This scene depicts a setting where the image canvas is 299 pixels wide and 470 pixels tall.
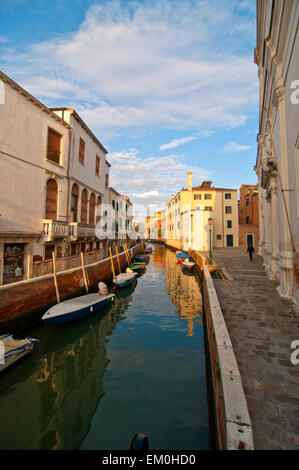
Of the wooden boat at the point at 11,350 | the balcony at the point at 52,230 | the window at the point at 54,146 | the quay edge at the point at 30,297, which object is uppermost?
the window at the point at 54,146

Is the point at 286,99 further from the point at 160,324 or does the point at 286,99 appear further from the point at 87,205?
the point at 87,205

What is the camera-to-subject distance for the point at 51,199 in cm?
1319

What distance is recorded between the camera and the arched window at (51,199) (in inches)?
509

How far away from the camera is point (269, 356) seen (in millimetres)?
4137

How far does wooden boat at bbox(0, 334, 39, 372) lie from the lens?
5734 mm

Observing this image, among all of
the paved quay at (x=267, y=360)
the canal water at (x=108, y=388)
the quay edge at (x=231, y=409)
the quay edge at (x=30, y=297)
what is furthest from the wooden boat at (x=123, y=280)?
the quay edge at (x=231, y=409)

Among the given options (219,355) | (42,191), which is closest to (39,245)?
(42,191)

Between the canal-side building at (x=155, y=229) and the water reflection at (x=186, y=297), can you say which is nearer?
the water reflection at (x=186, y=297)

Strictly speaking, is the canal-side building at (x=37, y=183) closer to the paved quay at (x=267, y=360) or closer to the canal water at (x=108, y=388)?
the canal water at (x=108, y=388)

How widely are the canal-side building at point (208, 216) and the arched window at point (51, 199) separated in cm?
2142

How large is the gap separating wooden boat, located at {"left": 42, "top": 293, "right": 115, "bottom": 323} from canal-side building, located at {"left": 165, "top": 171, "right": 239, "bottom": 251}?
22852 millimetres

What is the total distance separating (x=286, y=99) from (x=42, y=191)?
11.6 meters

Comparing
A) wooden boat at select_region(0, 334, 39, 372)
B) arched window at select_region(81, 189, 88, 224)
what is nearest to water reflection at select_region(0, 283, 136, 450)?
wooden boat at select_region(0, 334, 39, 372)
